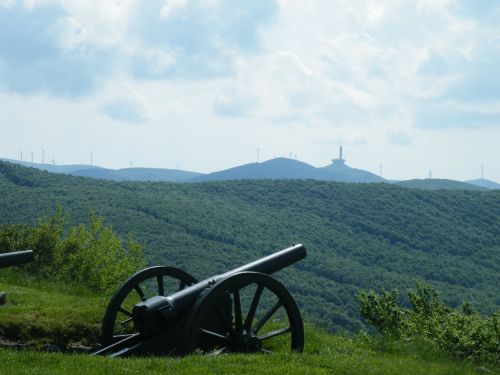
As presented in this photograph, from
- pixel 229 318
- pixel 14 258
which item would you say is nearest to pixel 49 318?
pixel 14 258

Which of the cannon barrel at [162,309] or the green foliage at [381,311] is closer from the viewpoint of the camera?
the cannon barrel at [162,309]

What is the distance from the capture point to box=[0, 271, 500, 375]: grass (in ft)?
25.8

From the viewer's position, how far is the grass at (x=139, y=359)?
7859mm

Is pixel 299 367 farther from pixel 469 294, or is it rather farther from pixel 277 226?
pixel 277 226

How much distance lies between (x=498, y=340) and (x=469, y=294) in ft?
252

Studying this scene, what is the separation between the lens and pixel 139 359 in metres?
8.20

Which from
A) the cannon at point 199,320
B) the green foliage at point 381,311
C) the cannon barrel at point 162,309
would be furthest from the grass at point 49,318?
the green foliage at point 381,311

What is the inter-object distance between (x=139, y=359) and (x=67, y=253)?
52.6 feet

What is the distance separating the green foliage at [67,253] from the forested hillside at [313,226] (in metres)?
40.1

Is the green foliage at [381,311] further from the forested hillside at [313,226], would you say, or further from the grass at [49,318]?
the forested hillside at [313,226]

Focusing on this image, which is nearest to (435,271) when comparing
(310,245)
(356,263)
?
(356,263)

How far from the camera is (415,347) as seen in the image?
11930mm

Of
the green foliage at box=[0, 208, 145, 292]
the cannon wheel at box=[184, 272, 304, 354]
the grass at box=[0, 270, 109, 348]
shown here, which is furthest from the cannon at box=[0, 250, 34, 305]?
the green foliage at box=[0, 208, 145, 292]

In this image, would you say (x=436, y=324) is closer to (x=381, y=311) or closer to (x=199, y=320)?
(x=381, y=311)
